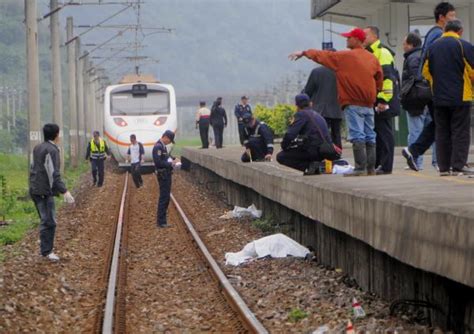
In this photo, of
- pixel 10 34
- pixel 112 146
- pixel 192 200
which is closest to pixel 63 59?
pixel 10 34

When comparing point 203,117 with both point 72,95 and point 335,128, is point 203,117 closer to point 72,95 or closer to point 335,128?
point 72,95

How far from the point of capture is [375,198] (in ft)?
28.7

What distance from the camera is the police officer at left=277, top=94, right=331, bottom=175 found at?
12773mm

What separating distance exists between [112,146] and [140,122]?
1.47 metres

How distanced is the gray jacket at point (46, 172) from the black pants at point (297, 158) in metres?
2.92

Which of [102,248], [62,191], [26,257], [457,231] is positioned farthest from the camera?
[102,248]

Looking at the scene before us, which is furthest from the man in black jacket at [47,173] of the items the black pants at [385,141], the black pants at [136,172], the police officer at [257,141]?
the black pants at [136,172]

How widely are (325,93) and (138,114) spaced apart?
72.5 ft

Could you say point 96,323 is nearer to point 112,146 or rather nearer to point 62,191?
point 62,191

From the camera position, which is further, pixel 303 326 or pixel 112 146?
pixel 112 146

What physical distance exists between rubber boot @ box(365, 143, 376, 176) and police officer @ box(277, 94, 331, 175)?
68 centimetres

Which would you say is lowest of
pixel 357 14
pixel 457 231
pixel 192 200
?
pixel 192 200

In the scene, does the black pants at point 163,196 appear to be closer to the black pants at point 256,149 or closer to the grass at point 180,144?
the black pants at point 256,149

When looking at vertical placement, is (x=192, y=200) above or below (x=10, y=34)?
below
